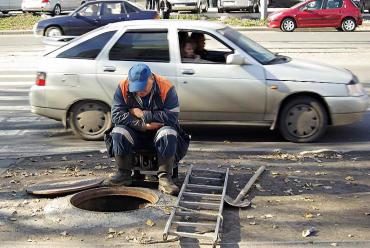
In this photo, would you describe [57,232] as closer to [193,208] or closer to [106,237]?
[106,237]

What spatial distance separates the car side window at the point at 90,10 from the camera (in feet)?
72.2

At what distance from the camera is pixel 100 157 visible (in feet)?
24.4

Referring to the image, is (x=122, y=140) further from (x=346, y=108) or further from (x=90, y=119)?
(x=346, y=108)

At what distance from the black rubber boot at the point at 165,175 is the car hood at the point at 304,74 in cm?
274

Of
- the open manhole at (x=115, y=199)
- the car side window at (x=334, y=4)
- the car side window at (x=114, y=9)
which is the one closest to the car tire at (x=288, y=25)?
the car side window at (x=334, y=4)

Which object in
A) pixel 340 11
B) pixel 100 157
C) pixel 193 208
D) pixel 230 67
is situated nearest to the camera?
pixel 193 208

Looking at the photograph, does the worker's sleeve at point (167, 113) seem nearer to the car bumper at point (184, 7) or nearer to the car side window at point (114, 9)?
the car side window at point (114, 9)

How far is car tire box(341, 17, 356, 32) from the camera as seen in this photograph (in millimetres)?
25719

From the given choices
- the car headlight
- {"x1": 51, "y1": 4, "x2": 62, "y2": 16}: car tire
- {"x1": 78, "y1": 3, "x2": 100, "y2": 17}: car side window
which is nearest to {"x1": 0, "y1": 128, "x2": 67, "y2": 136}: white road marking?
the car headlight

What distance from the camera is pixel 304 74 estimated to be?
8.15 metres

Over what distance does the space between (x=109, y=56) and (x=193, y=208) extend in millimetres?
3509

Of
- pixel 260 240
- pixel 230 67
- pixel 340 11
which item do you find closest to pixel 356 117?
pixel 230 67

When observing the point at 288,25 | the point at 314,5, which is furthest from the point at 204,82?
the point at 314,5

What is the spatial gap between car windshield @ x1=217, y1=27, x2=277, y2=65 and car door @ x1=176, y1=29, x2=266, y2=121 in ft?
0.52
